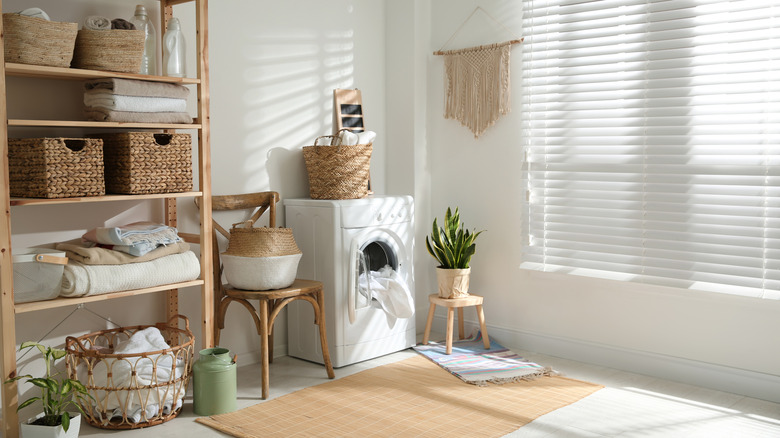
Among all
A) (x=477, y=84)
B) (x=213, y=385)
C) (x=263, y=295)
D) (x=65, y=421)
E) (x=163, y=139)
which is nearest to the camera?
(x=65, y=421)

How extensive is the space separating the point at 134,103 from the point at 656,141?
2.32 meters

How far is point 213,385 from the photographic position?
9.52 feet

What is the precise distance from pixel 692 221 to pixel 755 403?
0.83 metres

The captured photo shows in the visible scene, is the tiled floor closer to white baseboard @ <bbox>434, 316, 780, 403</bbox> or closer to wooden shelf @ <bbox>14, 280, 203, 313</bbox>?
white baseboard @ <bbox>434, 316, 780, 403</bbox>

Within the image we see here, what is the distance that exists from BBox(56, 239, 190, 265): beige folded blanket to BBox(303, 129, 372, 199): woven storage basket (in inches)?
37.7

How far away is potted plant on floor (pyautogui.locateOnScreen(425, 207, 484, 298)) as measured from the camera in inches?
150

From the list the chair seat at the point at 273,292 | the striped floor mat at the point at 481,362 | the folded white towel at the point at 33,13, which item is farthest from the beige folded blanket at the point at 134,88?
the striped floor mat at the point at 481,362

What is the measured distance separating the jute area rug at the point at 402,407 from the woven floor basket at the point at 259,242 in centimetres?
63

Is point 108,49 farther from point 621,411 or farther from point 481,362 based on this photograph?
point 621,411

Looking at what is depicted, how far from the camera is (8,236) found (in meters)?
2.46

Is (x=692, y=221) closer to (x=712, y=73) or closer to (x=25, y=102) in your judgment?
(x=712, y=73)

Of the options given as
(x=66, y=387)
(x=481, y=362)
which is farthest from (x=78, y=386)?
(x=481, y=362)

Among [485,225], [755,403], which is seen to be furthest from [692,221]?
[485,225]

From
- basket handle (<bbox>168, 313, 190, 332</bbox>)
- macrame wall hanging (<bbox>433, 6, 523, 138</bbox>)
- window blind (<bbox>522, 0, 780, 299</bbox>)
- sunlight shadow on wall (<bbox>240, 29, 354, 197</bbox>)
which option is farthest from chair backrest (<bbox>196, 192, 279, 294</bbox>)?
window blind (<bbox>522, 0, 780, 299</bbox>)
